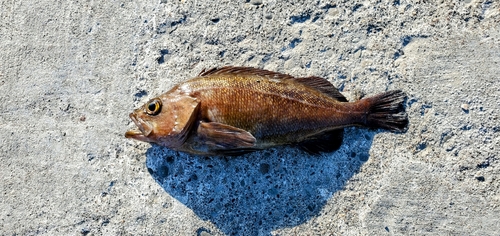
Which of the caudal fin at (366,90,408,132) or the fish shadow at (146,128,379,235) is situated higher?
the caudal fin at (366,90,408,132)

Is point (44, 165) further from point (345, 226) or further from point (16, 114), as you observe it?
point (345, 226)

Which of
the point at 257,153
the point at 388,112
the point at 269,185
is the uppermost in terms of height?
the point at 388,112

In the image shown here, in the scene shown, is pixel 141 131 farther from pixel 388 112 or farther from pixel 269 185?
pixel 388 112

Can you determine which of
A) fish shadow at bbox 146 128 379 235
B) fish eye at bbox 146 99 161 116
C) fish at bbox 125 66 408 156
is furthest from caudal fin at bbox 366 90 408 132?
fish eye at bbox 146 99 161 116

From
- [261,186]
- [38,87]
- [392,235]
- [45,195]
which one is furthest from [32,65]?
[392,235]

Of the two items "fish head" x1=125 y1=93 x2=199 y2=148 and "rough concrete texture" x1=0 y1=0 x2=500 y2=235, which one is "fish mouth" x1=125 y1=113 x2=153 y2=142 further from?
"rough concrete texture" x1=0 y1=0 x2=500 y2=235

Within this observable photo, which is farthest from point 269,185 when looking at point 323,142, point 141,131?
point 141,131
